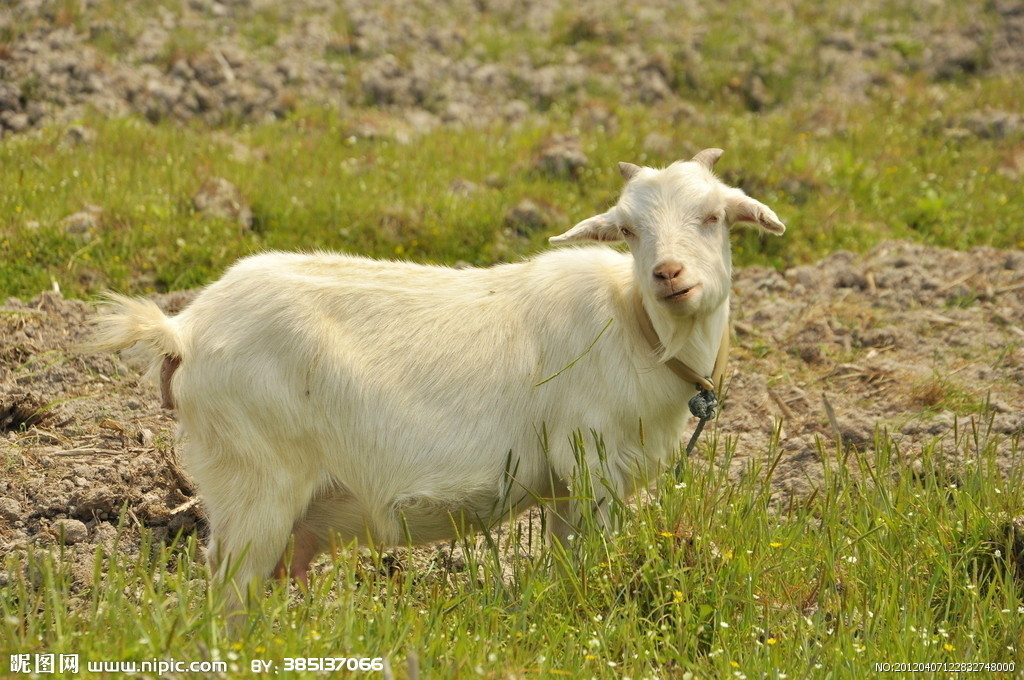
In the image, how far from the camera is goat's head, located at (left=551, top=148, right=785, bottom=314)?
166 inches

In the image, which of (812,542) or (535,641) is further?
(812,542)

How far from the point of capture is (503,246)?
316 inches

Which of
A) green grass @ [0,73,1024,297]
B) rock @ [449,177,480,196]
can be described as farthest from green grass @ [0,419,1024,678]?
rock @ [449,177,480,196]

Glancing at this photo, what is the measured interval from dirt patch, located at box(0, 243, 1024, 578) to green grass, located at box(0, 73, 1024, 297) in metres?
0.63

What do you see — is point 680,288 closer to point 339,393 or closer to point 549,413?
point 549,413

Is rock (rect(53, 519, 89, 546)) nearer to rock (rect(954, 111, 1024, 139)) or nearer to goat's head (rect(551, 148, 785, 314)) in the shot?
goat's head (rect(551, 148, 785, 314))

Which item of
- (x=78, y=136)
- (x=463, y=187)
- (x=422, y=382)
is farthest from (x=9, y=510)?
(x=78, y=136)

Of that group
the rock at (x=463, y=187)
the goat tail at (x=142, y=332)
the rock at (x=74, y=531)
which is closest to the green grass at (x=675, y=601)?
the rock at (x=74, y=531)

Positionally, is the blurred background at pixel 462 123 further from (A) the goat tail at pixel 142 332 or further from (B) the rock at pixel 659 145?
(A) the goat tail at pixel 142 332

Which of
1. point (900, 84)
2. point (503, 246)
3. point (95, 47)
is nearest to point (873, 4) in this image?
point (900, 84)

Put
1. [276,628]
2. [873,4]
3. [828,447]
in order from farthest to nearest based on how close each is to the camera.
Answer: [873,4] → [828,447] → [276,628]

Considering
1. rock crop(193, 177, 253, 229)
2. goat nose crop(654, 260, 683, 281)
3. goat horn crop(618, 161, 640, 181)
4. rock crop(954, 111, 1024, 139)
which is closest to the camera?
goat nose crop(654, 260, 683, 281)

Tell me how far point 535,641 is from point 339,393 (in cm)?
136

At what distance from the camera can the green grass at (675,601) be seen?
3270 millimetres
